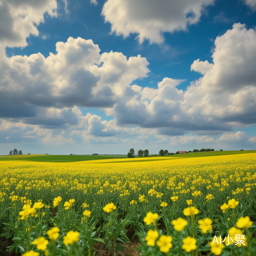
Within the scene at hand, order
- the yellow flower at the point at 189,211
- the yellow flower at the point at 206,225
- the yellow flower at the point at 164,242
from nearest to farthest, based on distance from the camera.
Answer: the yellow flower at the point at 164,242 → the yellow flower at the point at 206,225 → the yellow flower at the point at 189,211

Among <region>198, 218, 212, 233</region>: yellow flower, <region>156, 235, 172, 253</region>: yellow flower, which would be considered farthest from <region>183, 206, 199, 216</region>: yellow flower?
<region>156, 235, 172, 253</region>: yellow flower

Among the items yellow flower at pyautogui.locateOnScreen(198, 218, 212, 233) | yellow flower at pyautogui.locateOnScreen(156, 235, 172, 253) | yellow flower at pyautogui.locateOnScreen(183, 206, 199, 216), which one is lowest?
yellow flower at pyautogui.locateOnScreen(156, 235, 172, 253)

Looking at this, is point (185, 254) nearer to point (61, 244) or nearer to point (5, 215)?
point (61, 244)

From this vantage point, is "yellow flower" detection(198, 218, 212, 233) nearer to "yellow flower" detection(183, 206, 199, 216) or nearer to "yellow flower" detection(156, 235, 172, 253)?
"yellow flower" detection(183, 206, 199, 216)

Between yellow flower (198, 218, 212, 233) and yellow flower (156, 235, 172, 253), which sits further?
yellow flower (198, 218, 212, 233)

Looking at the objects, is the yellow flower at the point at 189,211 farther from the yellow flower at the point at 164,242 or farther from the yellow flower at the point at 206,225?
the yellow flower at the point at 164,242

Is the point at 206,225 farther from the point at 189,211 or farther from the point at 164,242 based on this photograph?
the point at 164,242

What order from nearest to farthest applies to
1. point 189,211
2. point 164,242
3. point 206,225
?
1. point 164,242
2. point 206,225
3. point 189,211

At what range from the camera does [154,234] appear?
189 centimetres

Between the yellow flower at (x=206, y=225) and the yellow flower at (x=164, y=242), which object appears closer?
the yellow flower at (x=164, y=242)

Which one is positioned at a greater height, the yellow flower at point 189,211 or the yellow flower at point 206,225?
the yellow flower at point 189,211

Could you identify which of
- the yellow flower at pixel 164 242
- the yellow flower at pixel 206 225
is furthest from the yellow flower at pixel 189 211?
the yellow flower at pixel 164 242

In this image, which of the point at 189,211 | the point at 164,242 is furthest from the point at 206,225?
the point at 164,242

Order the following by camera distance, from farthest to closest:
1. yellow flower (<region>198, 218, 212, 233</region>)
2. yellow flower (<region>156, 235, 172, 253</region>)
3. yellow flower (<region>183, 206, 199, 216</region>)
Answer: yellow flower (<region>183, 206, 199, 216</region>) → yellow flower (<region>198, 218, 212, 233</region>) → yellow flower (<region>156, 235, 172, 253</region>)
